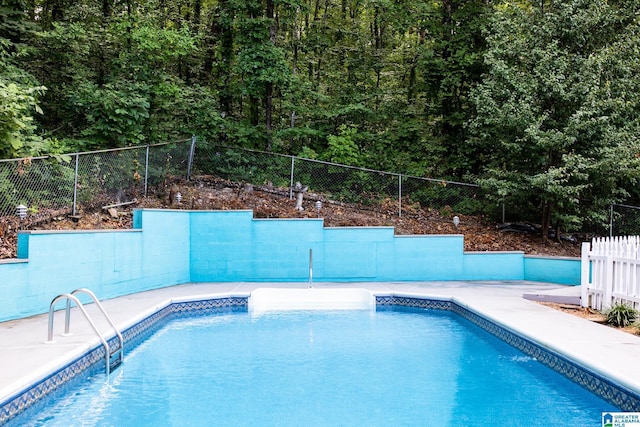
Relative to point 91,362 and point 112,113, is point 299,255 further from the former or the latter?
point 91,362

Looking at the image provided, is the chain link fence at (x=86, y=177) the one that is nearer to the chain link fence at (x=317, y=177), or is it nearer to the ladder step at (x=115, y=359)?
the chain link fence at (x=317, y=177)

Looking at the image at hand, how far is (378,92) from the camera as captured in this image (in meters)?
15.9

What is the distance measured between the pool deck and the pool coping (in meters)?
0.01

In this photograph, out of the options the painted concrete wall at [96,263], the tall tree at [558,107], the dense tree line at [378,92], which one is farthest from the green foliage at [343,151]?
the painted concrete wall at [96,263]

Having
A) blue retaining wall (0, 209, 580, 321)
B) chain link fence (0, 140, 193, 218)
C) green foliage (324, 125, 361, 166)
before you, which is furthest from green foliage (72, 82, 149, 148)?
green foliage (324, 125, 361, 166)

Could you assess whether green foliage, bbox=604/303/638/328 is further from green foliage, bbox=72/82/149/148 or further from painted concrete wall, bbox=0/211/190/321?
green foliage, bbox=72/82/149/148

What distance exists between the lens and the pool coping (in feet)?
13.3

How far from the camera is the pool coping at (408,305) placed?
4.05 metres

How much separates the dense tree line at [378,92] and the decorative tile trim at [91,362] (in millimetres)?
3114

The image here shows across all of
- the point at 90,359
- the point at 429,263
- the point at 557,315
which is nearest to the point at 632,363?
the point at 557,315

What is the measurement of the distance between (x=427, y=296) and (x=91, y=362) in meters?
5.31

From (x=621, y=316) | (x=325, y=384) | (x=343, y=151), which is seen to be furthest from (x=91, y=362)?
(x=343, y=151)

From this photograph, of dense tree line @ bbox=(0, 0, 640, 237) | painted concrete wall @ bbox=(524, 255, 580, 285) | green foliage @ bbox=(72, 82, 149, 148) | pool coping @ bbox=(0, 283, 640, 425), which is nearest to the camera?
pool coping @ bbox=(0, 283, 640, 425)

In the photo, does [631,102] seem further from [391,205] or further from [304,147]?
[304,147]
